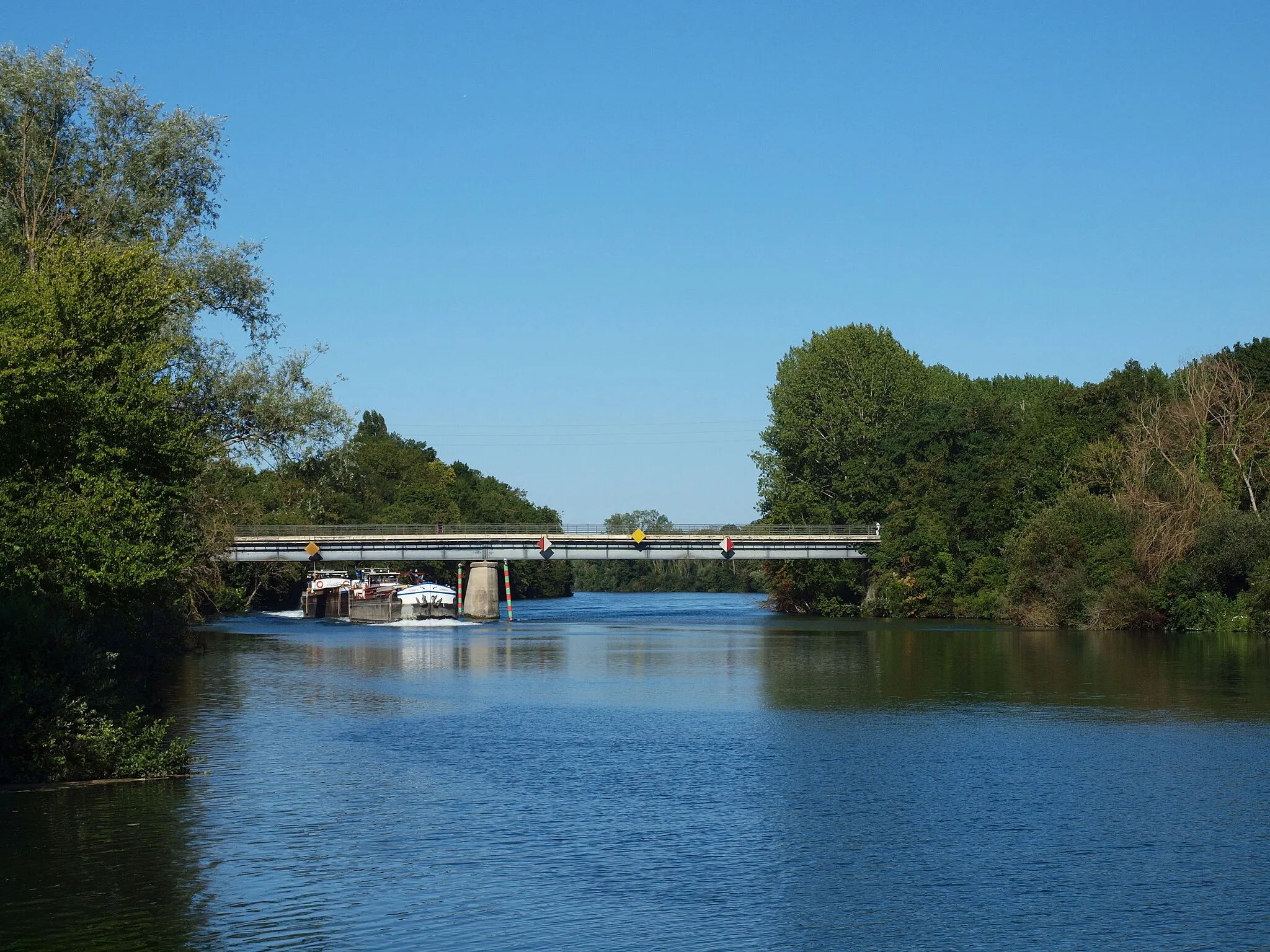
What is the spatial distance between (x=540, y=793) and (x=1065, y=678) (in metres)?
30.3

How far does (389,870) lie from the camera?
21141 mm

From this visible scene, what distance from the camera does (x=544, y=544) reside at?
362 feet

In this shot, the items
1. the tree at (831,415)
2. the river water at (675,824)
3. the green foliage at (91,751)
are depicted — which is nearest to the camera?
the river water at (675,824)

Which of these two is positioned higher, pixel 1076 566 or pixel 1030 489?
pixel 1030 489

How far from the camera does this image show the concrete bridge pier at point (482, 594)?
114m

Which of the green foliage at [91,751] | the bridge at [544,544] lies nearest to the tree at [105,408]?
the green foliage at [91,751]

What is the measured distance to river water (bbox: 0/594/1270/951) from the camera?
18203mm

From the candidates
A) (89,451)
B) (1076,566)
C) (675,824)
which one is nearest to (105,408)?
(89,451)

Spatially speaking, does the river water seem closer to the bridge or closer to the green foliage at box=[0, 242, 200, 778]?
the green foliage at box=[0, 242, 200, 778]

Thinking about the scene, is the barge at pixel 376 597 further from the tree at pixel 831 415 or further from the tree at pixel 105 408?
the tree at pixel 105 408

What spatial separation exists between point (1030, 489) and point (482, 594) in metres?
43.9

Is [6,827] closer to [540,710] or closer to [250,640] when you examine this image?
[540,710]

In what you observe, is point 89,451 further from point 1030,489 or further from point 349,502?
point 349,502

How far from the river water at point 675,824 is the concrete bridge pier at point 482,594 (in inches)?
2505
